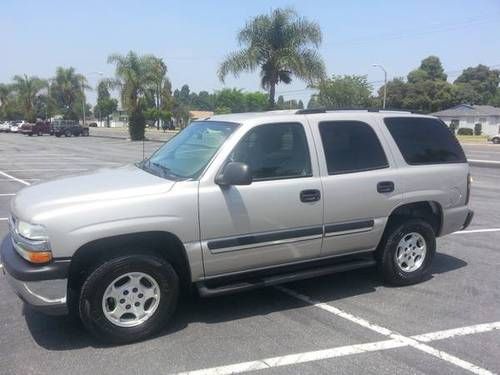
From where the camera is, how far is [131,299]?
429 centimetres

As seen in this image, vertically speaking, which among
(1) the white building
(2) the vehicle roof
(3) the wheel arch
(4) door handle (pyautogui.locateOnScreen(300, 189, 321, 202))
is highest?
(1) the white building

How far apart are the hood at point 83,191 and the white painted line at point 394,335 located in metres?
1.88

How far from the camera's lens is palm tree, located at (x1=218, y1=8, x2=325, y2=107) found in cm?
2558

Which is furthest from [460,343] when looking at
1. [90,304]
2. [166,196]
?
[90,304]

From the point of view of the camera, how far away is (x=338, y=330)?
14.8 ft

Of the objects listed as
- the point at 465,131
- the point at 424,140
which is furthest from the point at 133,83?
the point at 465,131

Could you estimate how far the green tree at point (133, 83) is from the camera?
41.4 metres

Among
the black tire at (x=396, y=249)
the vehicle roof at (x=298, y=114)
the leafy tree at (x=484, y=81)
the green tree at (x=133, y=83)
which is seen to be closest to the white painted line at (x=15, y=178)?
the vehicle roof at (x=298, y=114)

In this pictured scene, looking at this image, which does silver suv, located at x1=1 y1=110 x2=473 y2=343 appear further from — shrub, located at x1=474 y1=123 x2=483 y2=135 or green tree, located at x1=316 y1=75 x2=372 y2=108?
shrub, located at x1=474 y1=123 x2=483 y2=135

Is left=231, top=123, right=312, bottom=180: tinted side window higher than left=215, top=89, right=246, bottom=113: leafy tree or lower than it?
lower

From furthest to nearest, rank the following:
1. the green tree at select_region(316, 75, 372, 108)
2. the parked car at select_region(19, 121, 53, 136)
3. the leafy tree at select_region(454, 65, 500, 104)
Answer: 1. the leafy tree at select_region(454, 65, 500, 104)
2. the green tree at select_region(316, 75, 372, 108)
3. the parked car at select_region(19, 121, 53, 136)

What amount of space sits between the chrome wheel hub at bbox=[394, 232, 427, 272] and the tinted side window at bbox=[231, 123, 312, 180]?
1500 mm

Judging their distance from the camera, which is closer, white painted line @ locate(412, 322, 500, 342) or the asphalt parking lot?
the asphalt parking lot

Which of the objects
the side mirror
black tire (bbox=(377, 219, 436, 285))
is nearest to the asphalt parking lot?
black tire (bbox=(377, 219, 436, 285))
